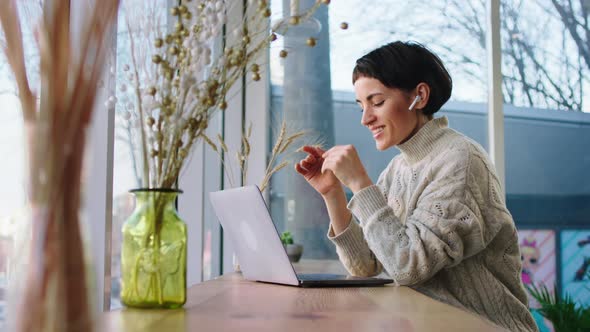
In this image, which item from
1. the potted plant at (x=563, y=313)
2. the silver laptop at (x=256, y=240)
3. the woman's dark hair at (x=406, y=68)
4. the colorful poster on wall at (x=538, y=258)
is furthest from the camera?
the colorful poster on wall at (x=538, y=258)

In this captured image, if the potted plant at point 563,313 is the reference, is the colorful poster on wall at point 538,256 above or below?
above

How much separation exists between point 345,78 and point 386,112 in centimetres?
164

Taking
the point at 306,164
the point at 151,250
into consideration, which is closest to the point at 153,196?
the point at 151,250

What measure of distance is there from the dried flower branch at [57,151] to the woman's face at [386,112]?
155cm

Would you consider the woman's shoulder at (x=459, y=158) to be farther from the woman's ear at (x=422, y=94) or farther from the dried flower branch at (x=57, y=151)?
the dried flower branch at (x=57, y=151)

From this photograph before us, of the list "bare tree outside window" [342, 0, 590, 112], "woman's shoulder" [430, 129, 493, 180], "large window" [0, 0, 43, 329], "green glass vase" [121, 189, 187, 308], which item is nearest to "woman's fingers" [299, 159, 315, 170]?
"woman's shoulder" [430, 129, 493, 180]

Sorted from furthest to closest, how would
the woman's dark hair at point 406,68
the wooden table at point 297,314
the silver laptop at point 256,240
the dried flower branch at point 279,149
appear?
1. the dried flower branch at point 279,149
2. the woman's dark hair at point 406,68
3. the silver laptop at point 256,240
4. the wooden table at point 297,314

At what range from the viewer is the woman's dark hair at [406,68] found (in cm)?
192

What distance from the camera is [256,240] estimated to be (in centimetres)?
135

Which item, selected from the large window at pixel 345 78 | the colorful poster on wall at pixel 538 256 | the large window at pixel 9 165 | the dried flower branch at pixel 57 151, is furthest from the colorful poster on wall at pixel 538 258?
the dried flower branch at pixel 57 151

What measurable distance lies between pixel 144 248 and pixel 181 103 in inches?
8.0

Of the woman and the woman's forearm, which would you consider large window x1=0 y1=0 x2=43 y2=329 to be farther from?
the woman's forearm

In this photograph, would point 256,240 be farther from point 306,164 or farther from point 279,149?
point 279,149

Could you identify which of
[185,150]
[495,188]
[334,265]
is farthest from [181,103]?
[334,265]
